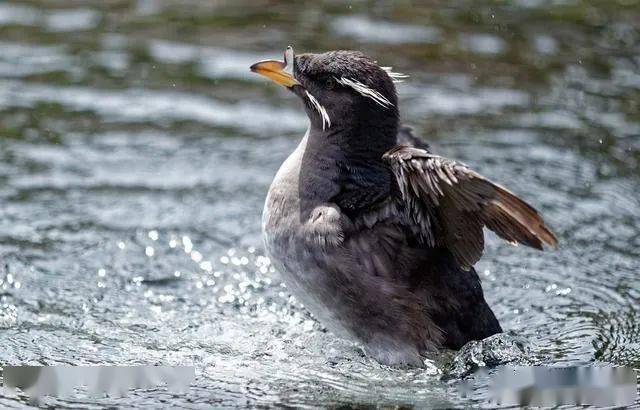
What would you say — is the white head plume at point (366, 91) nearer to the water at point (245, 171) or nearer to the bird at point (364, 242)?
the bird at point (364, 242)

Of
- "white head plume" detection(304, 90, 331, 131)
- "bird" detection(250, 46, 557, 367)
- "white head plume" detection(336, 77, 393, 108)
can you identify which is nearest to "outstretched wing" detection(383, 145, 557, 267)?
"bird" detection(250, 46, 557, 367)

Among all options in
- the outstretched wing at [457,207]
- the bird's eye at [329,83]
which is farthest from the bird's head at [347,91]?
the outstretched wing at [457,207]

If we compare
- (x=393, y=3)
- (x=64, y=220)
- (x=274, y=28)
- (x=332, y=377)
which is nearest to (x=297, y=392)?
(x=332, y=377)

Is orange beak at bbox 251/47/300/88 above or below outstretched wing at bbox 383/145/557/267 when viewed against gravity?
above

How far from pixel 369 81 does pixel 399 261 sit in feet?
3.76

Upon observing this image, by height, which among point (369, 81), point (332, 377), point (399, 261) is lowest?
point (332, 377)

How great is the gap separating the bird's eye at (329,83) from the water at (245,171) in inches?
66.9

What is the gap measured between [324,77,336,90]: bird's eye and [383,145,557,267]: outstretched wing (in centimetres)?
76

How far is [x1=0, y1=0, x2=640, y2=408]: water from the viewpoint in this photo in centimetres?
757

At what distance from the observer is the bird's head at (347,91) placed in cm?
742

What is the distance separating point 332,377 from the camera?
7312 millimetres

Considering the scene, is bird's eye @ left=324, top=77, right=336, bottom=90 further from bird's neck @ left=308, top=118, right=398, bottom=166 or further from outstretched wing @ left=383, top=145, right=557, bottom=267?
outstretched wing @ left=383, top=145, right=557, bottom=267

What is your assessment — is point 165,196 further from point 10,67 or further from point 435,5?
point 435,5

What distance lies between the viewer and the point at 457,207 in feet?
22.4
